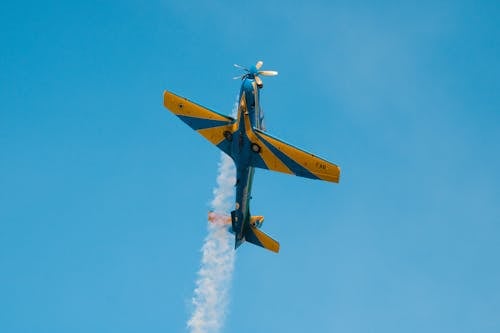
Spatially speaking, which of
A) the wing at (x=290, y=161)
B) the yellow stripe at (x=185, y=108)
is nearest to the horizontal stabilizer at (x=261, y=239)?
the wing at (x=290, y=161)

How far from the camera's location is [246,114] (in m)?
67.9

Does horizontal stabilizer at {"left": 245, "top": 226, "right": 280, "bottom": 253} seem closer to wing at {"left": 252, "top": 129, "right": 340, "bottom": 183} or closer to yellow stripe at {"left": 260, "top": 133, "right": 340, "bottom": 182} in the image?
wing at {"left": 252, "top": 129, "right": 340, "bottom": 183}

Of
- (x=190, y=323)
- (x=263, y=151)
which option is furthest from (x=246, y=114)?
(x=190, y=323)

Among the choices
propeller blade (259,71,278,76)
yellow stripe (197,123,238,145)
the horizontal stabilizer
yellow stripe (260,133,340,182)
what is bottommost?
the horizontal stabilizer

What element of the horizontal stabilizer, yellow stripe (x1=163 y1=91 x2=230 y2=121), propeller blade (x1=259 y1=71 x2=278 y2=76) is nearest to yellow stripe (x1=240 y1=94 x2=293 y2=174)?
yellow stripe (x1=163 y1=91 x2=230 y2=121)

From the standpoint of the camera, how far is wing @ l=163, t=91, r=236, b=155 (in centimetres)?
6981

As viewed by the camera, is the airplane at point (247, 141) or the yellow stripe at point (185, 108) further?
the yellow stripe at point (185, 108)

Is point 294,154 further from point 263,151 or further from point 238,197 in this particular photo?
point 238,197

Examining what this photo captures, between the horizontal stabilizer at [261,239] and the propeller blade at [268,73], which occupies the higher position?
the propeller blade at [268,73]

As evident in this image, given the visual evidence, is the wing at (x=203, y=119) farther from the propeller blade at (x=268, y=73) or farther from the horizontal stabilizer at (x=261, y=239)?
the horizontal stabilizer at (x=261, y=239)

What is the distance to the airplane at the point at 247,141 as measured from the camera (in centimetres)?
6750

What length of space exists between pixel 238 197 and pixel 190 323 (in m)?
11.1

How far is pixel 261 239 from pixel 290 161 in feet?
31.9

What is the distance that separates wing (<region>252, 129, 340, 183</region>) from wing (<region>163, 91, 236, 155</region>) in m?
2.55
